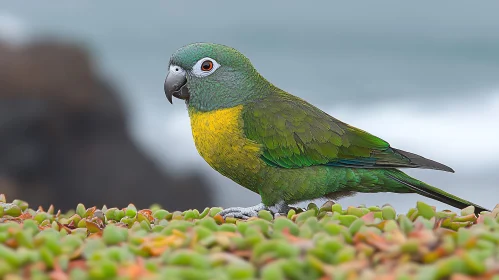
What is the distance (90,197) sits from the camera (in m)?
8.27

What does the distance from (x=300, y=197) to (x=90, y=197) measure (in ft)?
16.6

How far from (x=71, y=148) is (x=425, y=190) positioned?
5.92 m

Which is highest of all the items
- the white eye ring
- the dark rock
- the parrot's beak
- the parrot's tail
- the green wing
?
the white eye ring

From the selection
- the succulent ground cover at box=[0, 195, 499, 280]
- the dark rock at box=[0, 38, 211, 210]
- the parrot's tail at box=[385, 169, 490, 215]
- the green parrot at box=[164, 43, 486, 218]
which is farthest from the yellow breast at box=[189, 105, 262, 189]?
the dark rock at box=[0, 38, 211, 210]

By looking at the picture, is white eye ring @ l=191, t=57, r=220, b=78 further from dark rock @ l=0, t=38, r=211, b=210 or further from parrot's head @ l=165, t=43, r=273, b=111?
dark rock @ l=0, t=38, r=211, b=210

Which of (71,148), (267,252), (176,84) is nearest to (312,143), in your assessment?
(176,84)

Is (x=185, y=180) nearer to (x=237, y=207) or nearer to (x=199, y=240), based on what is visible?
(x=237, y=207)

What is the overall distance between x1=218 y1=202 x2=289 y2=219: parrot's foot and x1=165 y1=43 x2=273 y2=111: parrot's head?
30.0 inches

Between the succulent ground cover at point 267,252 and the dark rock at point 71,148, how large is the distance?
5.53 meters

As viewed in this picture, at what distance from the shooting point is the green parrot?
3.93 metres

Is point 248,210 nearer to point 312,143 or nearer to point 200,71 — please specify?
point 312,143

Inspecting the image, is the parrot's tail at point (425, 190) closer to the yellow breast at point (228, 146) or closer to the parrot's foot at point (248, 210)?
the parrot's foot at point (248, 210)

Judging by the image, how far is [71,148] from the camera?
8.57m

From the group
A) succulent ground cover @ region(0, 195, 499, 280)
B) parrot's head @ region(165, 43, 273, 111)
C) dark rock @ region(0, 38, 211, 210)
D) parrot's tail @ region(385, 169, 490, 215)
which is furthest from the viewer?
dark rock @ region(0, 38, 211, 210)
